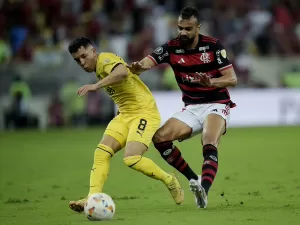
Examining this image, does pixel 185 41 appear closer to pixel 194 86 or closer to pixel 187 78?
pixel 187 78

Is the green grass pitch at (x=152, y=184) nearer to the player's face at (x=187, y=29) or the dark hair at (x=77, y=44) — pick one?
the dark hair at (x=77, y=44)

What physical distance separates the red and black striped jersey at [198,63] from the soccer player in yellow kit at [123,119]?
53cm

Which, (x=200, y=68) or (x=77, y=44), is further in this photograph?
(x=200, y=68)

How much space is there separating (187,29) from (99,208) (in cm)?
248

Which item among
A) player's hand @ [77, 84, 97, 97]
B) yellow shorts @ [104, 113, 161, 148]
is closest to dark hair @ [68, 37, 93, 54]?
player's hand @ [77, 84, 97, 97]

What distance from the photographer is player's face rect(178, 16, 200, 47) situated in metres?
9.53

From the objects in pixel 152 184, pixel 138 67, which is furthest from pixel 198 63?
pixel 152 184

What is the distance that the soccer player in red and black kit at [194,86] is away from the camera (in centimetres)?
952

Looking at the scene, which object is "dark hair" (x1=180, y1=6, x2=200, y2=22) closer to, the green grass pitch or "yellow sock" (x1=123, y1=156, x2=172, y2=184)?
"yellow sock" (x1=123, y1=156, x2=172, y2=184)

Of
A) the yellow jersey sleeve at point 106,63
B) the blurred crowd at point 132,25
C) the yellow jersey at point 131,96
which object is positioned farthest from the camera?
the blurred crowd at point 132,25

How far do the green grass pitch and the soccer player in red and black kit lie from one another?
2.32 ft

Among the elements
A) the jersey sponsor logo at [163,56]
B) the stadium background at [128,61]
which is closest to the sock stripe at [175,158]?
the jersey sponsor logo at [163,56]

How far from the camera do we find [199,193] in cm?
888

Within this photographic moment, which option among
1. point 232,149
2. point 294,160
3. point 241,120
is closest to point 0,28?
point 241,120
